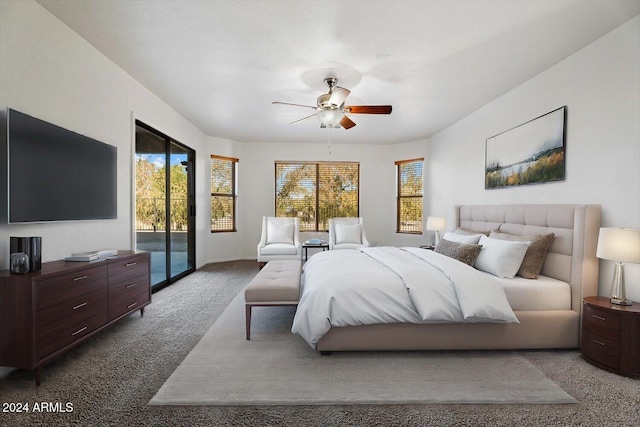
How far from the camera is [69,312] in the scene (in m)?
2.21

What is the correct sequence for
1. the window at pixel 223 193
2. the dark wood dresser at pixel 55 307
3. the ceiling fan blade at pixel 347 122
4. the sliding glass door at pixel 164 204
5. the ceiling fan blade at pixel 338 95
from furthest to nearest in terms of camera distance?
the window at pixel 223 193 < the sliding glass door at pixel 164 204 < the ceiling fan blade at pixel 347 122 < the ceiling fan blade at pixel 338 95 < the dark wood dresser at pixel 55 307

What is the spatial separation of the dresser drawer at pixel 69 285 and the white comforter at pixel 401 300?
5.46ft

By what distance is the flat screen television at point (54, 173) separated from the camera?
2102 millimetres

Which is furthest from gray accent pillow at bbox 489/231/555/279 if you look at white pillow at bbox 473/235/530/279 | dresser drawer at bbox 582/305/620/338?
dresser drawer at bbox 582/305/620/338

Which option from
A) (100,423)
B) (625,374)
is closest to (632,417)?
(625,374)

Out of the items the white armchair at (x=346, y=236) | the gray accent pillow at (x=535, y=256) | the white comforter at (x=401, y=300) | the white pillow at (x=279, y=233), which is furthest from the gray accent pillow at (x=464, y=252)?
the white pillow at (x=279, y=233)

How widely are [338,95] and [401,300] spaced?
7.41 ft

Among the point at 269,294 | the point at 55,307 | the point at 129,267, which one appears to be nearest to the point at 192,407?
the point at 269,294

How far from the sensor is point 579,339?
2586 mm

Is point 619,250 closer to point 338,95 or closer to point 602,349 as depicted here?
point 602,349

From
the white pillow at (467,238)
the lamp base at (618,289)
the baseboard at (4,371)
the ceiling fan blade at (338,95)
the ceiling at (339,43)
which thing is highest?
the ceiling at (339,43)

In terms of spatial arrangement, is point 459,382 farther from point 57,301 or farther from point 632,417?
point 57,301

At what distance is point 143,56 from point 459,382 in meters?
3.97

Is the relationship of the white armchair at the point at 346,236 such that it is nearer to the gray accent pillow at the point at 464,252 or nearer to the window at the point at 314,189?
the window at the point at 314,189
